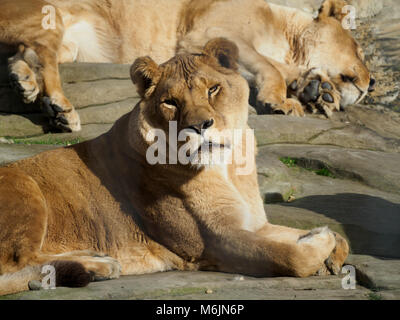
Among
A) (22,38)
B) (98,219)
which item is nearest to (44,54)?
(22,38)

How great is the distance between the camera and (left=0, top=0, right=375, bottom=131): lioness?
9.69 m

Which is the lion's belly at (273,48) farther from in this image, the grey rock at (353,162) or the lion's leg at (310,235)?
the lion's leg at (310,235)

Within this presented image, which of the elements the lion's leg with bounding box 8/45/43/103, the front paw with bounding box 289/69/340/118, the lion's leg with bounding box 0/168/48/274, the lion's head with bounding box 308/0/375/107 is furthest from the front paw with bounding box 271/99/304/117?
the lion's leg with bounding box 0/168/48/274

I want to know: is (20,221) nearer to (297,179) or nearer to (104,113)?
(297,179)

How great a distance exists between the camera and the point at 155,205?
4852mm

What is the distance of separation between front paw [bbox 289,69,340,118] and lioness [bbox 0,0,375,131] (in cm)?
2

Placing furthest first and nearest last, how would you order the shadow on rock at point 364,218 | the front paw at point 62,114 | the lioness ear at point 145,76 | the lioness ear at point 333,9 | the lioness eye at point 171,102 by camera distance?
the lioness ear at point 333,9
the front paw at point 62,114
the shadow on rock at point 364,218
the lioness ear at point 145,76
the lioness eye at point 171,102

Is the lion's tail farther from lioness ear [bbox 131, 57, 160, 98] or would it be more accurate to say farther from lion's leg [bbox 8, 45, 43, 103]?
lion's leg [bbox 8, 45, 43, 103]

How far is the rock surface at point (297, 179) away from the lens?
4.05m

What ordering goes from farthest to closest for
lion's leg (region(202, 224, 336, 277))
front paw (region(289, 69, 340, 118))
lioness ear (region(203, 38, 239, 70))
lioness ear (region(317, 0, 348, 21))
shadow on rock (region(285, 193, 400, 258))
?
lioness ear (region(317, 0, 348, 21)) < front paw (region(289, 69, 340, 118)) < shadow on rock (region(285, 193, 400, 258)) < lioness ear (region(203, 38, 239, 70)) < lion's leg (region(202, 224, 336, 277))

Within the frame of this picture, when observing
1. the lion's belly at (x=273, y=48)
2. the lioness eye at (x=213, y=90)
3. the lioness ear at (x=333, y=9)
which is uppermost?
the lioness ear at (x=333, y=9)

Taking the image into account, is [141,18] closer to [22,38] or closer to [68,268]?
[22,38]

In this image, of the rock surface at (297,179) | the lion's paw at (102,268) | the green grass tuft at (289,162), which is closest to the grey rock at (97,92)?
the rock surface at (297,179)

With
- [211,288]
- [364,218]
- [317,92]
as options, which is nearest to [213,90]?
[211,288]
